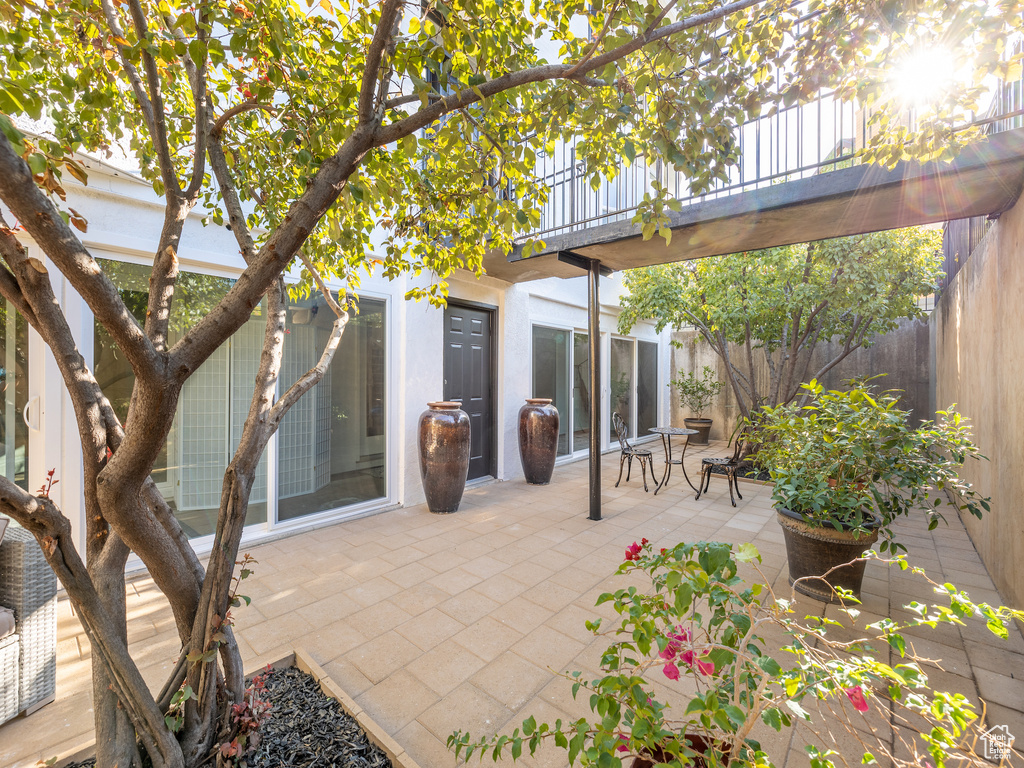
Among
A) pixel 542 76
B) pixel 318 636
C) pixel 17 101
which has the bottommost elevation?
pixel 318 636

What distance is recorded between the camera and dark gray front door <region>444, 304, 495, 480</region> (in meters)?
4.84

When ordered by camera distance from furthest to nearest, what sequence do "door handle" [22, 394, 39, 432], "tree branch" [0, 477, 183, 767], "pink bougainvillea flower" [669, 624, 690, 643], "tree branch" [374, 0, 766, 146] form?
"door handle" [22, 394, 39, 432] → "tree branch" [374, 0, 766, 146] → "pink bougainvillea flower" [669, 624, 690, 643] → "tree branch" [0, 477, 183, 767]

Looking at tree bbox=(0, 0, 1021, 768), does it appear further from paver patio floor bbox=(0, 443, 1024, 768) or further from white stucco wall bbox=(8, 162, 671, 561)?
white stucco wall bbox=(8, 162, 671, 561)

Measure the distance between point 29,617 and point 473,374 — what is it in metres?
3.83

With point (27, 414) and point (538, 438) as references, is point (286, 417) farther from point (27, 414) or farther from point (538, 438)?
point (538, 438)

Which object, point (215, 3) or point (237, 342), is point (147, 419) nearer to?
point (215, 3)

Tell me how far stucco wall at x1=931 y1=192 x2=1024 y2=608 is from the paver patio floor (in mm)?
249

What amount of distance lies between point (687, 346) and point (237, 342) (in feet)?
26.5

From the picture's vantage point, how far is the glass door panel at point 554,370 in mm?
6121

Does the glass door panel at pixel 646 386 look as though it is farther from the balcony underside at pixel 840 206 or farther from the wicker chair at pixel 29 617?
the wicker chair at pixel 29 617

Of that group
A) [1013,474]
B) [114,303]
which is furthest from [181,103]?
[1013,474]

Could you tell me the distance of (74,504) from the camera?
2574 millimetres

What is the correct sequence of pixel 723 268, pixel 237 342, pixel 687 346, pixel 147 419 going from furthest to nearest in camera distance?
pixel 687 346
pixel 723 268
pixel 237 342
pixel 147 419

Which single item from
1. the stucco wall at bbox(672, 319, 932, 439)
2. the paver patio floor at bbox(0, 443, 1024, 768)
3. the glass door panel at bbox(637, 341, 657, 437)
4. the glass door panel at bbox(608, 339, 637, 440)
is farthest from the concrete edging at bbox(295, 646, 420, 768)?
the glass door panel at bbox(637, 341, 657, 437)
